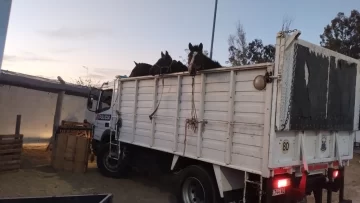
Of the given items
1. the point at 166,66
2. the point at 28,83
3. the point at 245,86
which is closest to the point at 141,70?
the point at 166,66

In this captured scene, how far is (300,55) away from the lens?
485cm

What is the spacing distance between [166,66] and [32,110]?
10.7 meters

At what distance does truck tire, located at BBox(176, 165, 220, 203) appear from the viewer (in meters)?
5.44

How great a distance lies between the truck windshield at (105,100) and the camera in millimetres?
9250

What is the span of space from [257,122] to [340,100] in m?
1.92

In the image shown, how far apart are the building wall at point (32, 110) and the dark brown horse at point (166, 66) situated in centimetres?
1009

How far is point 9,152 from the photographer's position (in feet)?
31.1

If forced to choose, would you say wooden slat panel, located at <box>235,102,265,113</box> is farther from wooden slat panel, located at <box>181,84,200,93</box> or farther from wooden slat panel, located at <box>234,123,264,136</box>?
wooden slat panel, located at <box>181,84,200,93</box>

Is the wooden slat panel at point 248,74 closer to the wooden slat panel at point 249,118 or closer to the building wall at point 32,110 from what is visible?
the wooden slat panel at point 249,118

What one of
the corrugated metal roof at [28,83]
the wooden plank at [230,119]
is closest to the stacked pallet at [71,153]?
the corrugated metal roof at [28,83]

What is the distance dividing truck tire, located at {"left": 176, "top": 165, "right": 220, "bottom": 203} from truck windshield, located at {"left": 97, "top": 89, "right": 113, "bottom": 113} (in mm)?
3891

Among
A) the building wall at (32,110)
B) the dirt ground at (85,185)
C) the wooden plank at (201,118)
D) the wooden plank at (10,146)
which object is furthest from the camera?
the building wall at (32,110)

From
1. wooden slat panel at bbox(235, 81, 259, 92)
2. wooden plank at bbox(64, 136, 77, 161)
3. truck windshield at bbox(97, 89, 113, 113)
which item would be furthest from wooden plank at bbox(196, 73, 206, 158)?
wooden plank at bbox(64, 136, 77, 161)

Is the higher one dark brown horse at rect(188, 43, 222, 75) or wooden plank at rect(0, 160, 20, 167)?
dark brown horse at rect(188, 43, 222, 75)
